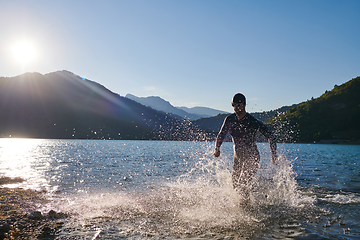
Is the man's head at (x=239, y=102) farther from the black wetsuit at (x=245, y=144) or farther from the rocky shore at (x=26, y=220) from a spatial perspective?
the rocky shore at (x=26, y=220)

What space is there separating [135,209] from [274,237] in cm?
445

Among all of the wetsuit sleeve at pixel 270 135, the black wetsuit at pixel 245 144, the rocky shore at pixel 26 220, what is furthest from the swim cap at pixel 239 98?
the rocky shore at pixel 26 220

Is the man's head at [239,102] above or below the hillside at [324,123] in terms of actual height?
below

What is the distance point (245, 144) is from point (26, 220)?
6426mm

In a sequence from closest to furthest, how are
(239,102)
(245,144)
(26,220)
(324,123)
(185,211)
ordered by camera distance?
(26,220), (239,102), (245,144), (185,211), (324,123)

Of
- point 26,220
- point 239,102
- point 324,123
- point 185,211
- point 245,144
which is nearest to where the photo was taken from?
point 26,220

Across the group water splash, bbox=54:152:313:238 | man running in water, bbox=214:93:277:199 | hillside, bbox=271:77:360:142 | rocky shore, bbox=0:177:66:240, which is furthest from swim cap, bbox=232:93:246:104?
hillside, bbox=271:77:360:142

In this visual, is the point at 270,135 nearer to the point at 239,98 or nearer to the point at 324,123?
the point at 239,98

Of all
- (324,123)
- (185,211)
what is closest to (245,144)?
(185,211)

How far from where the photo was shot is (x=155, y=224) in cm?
626

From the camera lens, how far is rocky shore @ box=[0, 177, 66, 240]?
5336 mm

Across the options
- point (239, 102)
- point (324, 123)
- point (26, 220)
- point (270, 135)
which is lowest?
point (26, 220)

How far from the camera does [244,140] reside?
7.09 m

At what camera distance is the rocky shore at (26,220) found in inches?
210
